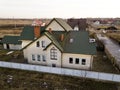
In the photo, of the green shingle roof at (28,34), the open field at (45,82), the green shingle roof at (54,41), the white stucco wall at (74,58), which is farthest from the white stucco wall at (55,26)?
the open field at (45,82)

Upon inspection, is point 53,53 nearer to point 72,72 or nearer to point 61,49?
point 61,49

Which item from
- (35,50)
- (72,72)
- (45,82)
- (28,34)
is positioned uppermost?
(28,34)

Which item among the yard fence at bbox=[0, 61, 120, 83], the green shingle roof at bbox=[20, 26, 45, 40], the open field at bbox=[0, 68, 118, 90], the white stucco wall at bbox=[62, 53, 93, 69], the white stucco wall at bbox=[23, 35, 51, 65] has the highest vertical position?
the green shingle roof at bbox=[20, 26, 45, 40]

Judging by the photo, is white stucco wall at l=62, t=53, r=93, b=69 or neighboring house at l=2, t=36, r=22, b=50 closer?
white stucco wall at l=62, t=53, r=93, b=69

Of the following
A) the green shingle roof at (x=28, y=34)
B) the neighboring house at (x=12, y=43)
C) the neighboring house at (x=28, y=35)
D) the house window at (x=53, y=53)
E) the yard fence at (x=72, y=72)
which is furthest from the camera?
the neighboring house at (x=12, y=43)

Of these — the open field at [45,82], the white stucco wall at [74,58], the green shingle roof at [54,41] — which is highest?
the green shingle roof at [54,41]

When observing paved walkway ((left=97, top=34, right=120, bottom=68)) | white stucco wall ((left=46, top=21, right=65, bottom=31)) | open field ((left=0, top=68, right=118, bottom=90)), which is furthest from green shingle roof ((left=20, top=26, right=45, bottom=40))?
paved walkway ((left=97, top=34, right=120, bottom=68))

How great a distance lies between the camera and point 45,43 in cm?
2419

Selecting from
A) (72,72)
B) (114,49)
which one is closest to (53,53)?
(72,72)

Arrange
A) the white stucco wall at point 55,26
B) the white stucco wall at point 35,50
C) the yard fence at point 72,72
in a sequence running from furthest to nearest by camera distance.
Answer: the white stucco wall at point 55,26 < the white stucco wall at point 35,50 < the yard fence at point 72,72

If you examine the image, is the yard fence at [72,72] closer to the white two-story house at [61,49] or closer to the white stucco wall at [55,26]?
the white two-story house at [61,49]

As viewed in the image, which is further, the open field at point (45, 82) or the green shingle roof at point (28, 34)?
the green shingle roof at point (28, 34)

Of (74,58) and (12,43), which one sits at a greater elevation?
(12,43)

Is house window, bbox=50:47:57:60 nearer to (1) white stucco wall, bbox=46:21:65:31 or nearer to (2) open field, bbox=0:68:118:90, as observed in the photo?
(2) open field, bbox=0:68:118:90
